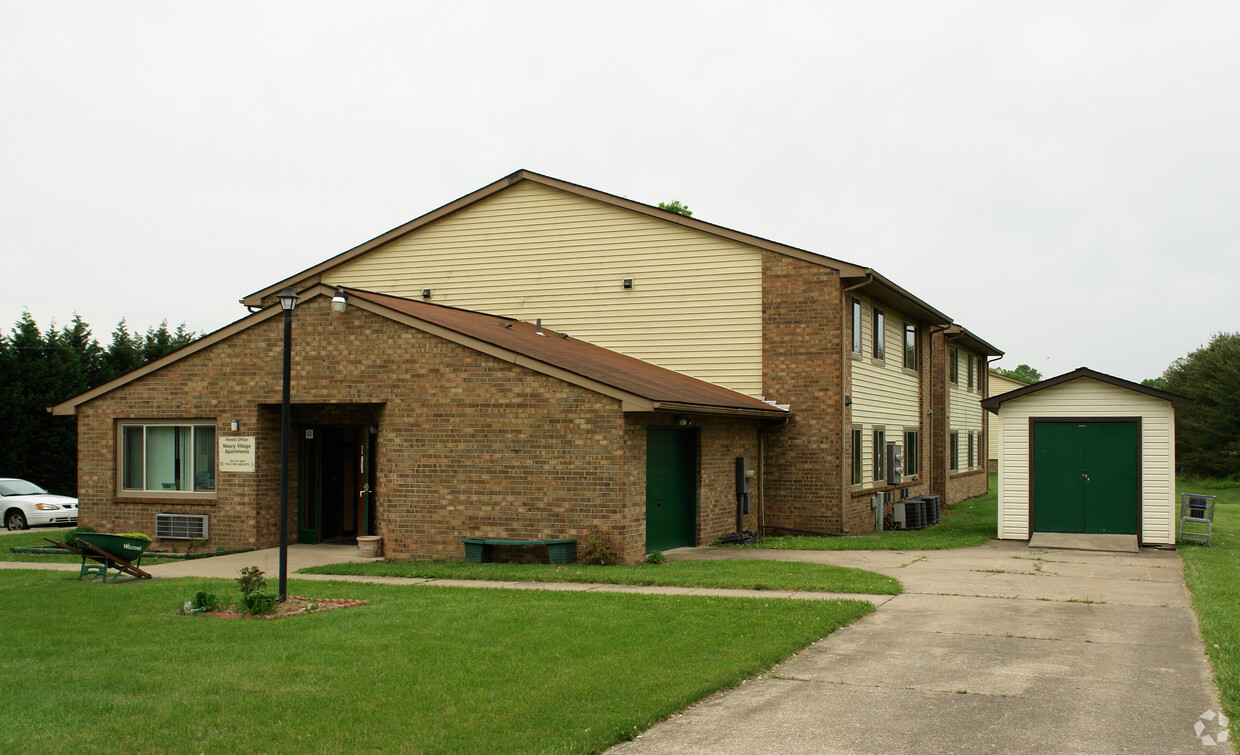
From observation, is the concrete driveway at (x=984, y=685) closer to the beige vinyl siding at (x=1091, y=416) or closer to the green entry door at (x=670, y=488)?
the green entry door at (x=670, y=488)

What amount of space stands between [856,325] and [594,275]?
581 centimetres

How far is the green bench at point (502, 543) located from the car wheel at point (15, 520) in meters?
16.4

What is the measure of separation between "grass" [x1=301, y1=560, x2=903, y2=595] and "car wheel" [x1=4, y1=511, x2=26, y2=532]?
50.6 ft

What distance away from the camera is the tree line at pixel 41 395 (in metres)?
31.2

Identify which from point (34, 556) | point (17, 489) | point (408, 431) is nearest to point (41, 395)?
point (17, 489)

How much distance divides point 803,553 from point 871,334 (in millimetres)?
7549

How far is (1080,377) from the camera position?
62.8 ft

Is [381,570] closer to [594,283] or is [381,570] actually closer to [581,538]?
[581,538]

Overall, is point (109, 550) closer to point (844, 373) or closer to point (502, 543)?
point (502, 543)

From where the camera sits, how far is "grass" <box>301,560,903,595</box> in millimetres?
12891

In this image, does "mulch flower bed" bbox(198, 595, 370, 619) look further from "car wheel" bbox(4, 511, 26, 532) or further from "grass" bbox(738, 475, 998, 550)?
"car wheel" bbox(4, 511, 26, 532)

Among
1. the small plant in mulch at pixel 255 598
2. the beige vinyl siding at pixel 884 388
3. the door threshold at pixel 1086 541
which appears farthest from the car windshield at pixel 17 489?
the door threshold at pixel 1086 541

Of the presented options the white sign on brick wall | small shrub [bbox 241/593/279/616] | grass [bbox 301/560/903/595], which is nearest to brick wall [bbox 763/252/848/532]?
grass [bbox 301/560/903/595]

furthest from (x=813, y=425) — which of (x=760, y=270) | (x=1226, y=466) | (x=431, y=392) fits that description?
(x=1226, y=466)
